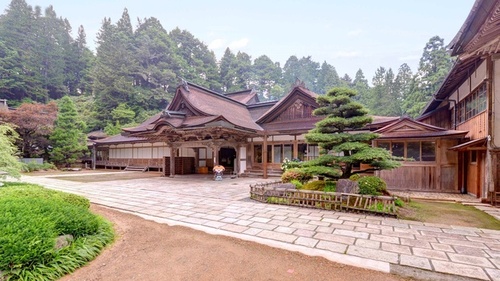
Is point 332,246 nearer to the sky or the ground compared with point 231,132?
nearer to the ground

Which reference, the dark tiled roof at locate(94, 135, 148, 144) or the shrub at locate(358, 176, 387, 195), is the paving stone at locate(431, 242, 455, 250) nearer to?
the shrub at locate(358, 176, 387, 195)

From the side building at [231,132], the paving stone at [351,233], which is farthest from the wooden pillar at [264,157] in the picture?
the paving stone at [351,233]

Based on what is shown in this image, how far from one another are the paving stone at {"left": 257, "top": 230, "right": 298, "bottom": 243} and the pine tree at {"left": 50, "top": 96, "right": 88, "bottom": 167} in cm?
2435

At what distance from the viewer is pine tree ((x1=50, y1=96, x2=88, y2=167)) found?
2158cm

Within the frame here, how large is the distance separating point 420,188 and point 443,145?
203cm

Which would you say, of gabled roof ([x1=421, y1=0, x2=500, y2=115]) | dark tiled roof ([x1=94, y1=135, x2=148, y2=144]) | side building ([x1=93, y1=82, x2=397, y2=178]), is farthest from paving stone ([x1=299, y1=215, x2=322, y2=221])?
→ dark tiled roof ([x1=94, y1=135, x2=148, y2=144])

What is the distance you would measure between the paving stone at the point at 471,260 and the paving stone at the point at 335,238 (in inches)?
54.8

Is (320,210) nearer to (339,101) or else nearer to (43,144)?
(339,101)

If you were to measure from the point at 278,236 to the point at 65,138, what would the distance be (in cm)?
2509

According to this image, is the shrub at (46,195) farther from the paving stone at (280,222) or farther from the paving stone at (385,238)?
the paving stone at (385,238)

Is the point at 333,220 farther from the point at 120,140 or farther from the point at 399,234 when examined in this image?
the point at 120,140

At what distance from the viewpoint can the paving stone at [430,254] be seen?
3.47 m

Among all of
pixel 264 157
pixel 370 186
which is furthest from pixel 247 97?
pixel 370 186

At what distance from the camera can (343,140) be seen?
24.8 feet
